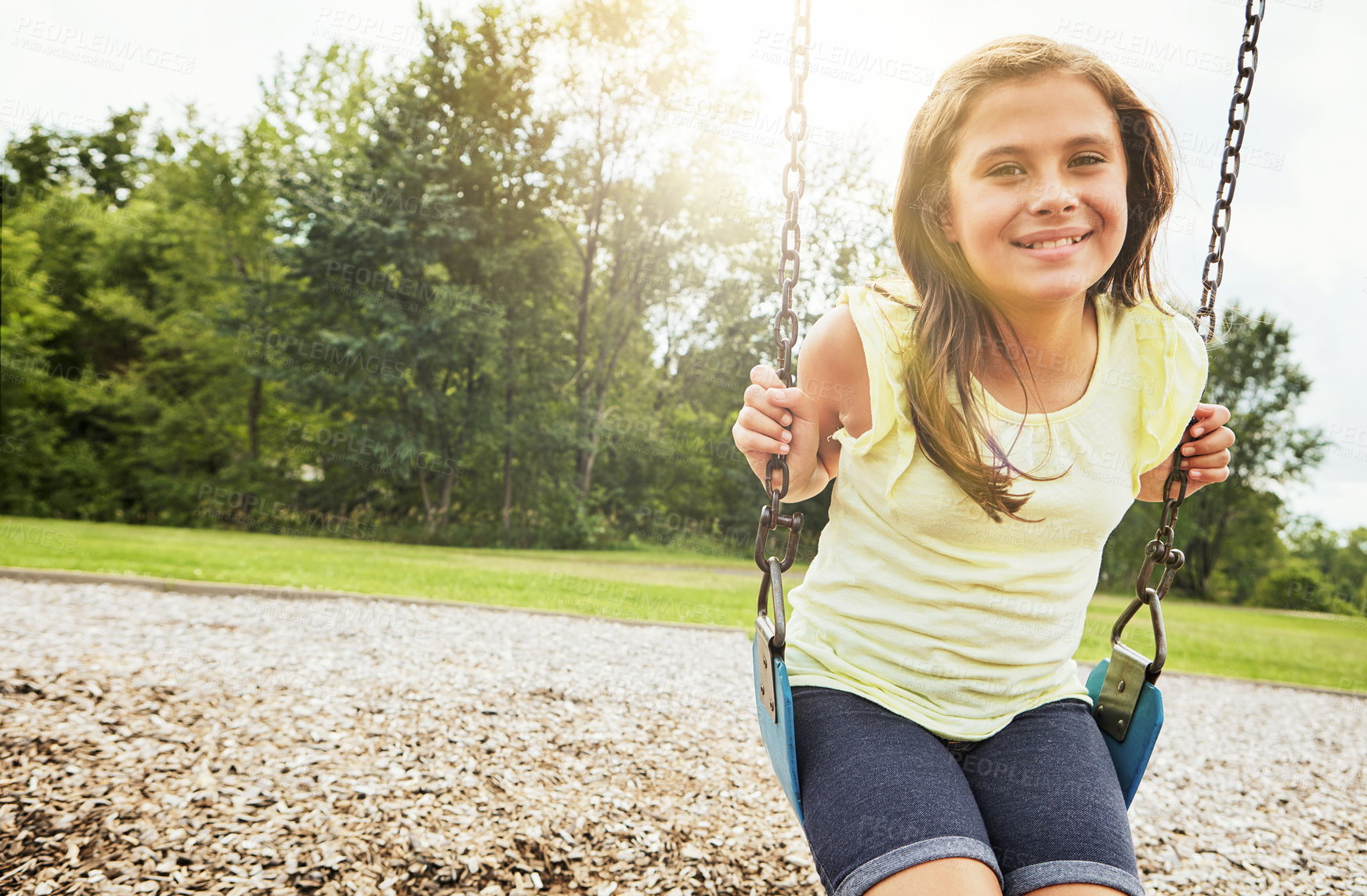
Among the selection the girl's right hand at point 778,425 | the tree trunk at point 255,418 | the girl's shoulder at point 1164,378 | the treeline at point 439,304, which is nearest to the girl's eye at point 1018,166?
the girl's shoulder at point 1164,378

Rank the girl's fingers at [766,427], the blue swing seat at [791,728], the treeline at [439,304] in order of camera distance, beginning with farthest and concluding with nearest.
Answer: the treeline at [439,304]
the girl's fingers at [766,427]
the blue swing seat at [791,728]

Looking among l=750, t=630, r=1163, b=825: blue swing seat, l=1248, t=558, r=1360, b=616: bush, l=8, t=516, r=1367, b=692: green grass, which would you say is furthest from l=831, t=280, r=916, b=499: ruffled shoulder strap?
l=1248, t=558, r=1360, b=616: bush

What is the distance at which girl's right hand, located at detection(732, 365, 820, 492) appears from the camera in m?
1.59

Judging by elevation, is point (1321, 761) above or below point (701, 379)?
below

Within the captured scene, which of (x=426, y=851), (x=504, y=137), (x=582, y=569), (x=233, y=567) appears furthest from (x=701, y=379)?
(x=426, y=851)

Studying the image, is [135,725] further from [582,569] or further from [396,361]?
[396,361]

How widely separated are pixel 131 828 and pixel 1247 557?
29.1 m

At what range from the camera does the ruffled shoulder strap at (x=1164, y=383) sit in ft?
5.40

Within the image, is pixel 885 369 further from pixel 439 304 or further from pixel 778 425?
pixel 439 304

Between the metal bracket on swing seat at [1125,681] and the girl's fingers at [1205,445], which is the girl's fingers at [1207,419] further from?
the metal bracket on swing seat at [1125,681]

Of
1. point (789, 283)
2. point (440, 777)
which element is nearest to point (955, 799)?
point (789, 283)

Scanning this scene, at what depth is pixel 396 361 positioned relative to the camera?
16984 mm

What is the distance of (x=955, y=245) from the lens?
62.5 inches

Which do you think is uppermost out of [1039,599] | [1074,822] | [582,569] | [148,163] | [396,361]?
[148,163]
